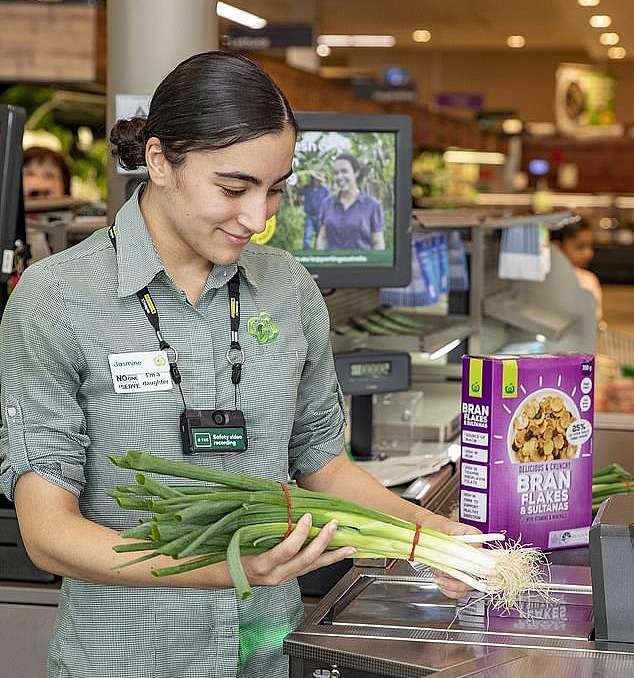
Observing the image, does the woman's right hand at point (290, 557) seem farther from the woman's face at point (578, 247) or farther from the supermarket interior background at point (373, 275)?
the woman's face at point (578, 247)

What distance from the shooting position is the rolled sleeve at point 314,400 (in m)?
2.19

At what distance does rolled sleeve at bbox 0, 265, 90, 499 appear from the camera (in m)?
1.90

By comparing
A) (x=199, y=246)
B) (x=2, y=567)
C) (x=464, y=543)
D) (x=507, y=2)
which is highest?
(x=507, y=2)

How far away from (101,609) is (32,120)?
9346 mm

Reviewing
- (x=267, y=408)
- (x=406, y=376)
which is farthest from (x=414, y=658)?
(x=406, y=376)

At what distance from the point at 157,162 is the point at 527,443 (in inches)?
34.2

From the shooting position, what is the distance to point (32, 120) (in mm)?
10883

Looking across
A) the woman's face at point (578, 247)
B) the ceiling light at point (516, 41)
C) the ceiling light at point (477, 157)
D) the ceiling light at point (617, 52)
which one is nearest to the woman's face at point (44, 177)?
the woman's face at point (578, 247)

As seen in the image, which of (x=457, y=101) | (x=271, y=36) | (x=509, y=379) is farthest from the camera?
(x=457, y=101)

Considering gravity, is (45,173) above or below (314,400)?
above

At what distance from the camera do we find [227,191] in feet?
6.11

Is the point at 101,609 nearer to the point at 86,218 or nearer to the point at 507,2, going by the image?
the point at 86,218

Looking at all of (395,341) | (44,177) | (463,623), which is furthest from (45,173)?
(463,623)

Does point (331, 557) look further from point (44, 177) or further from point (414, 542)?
point (44, 177)
